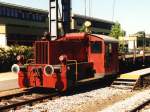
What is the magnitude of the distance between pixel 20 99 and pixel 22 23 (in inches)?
1755

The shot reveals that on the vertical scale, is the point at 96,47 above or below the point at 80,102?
above

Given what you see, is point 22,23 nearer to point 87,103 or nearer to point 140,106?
point 87,103

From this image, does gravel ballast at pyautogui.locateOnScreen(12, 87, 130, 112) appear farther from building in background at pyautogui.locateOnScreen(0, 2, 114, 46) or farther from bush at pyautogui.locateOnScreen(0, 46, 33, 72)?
building in background at pyautogui.locateOnScreen(0, 2, 114, 46)

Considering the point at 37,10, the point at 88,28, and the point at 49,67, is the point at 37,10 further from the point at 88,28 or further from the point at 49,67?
the point at 49,67

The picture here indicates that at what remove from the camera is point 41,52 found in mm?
14195

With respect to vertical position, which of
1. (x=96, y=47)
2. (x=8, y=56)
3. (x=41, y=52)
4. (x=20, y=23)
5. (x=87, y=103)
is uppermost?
(x=20, y=23)

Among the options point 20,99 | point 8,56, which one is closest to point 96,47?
point 20,99

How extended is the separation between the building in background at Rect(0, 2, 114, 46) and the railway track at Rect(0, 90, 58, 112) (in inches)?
817

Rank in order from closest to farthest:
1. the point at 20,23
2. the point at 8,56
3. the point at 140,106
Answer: the point at 140,106, the point at 8,56, the point at 20,23

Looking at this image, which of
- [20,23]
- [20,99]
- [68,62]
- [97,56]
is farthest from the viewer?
[20,23]

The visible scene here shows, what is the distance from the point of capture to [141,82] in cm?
1680

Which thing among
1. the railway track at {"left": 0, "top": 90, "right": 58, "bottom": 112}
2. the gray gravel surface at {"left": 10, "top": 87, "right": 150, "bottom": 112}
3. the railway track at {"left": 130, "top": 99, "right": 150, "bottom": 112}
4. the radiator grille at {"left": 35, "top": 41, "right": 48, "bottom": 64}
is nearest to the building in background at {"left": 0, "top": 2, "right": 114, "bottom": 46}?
the radiator grille at {"left": 35, "top": 41, "right": 48, "bottom": 64}

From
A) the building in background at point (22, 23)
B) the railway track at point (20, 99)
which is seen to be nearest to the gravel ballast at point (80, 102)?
the railway track at point (20, 99)

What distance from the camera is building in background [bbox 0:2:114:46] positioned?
42.4 metres
